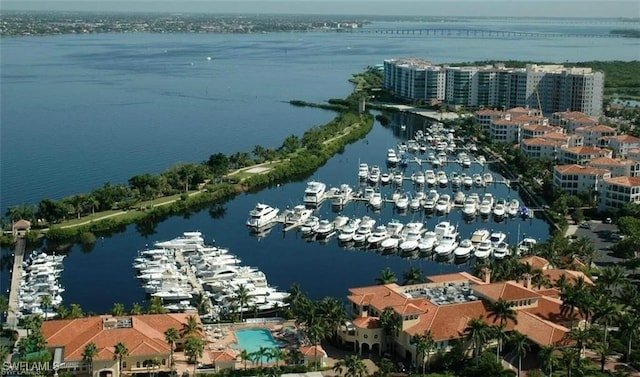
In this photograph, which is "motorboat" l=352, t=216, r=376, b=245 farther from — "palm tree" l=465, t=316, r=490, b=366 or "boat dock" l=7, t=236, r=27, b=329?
"palm tree" l=465, t=316, r=490, b=366

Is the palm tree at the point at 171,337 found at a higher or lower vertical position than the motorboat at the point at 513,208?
higher

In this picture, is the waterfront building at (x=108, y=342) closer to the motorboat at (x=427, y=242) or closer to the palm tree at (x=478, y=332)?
the palm tree at (x=478, y=332)

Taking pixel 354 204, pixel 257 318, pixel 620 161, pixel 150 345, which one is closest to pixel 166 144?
pixel 354 204

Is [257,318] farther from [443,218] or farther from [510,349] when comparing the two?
[443,218]

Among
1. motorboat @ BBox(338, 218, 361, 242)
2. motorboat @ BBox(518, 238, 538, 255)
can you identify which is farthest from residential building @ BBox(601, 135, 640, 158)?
motorboat @ BBox(338, 218, 361, 242)

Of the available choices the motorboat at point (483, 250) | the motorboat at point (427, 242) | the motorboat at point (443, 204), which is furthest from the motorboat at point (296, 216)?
the motorboat at point (483, 250)

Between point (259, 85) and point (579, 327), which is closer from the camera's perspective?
point (579, 327)

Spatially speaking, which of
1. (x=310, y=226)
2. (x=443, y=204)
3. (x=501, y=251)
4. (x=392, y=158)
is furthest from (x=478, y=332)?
(x=392, y=158)
